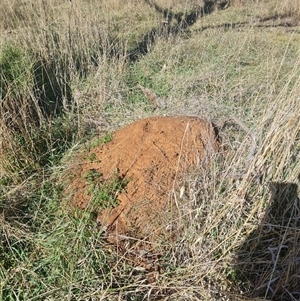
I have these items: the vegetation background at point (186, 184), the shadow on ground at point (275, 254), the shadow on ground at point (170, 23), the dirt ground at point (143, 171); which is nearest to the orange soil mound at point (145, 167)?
the dirt ground at point (143, 171)

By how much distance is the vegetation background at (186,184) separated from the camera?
Answer: 6.50 feet

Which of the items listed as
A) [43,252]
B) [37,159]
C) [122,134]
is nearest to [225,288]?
[43,252]

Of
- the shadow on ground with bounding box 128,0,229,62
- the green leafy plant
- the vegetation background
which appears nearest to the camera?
the vegetation background

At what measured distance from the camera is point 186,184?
7.61 feet

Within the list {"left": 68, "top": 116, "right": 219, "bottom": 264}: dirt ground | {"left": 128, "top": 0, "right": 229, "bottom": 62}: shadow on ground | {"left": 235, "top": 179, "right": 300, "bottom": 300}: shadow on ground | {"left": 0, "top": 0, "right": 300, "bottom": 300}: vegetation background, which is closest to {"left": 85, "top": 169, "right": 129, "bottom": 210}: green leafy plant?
{"left": 68, "top": 116, "right": 219, "bottom": 264}: dirt ground

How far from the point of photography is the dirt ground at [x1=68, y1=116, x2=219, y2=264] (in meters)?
2.25

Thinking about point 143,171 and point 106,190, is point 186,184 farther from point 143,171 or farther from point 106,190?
point 106,190

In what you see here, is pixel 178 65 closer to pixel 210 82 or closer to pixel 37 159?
pixel 210 82

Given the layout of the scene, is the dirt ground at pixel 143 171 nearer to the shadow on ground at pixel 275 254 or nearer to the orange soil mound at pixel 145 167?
the orange soil mound at pixel 145 167

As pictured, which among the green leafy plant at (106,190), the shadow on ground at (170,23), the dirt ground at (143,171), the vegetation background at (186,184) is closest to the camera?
the vegetation background at (186,184)

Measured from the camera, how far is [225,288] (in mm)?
1962

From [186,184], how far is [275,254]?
2.24 ft

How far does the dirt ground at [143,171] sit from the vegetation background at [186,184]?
122mm

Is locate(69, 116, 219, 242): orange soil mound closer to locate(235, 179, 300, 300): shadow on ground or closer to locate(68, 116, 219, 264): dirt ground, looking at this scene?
locate(68, 116, 219, 264): dirt ground
